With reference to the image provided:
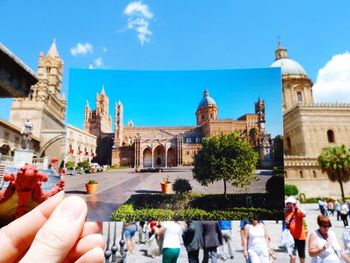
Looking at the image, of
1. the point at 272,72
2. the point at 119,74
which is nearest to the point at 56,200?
the point at 119,74

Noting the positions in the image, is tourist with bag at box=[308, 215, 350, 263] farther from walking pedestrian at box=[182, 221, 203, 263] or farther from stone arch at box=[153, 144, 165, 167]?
stone arch at box=[153, 144, 165, 167]

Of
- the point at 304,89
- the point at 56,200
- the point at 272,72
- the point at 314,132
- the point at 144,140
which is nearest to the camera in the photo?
the point at 56,200

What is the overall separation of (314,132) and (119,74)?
4494 centimetres

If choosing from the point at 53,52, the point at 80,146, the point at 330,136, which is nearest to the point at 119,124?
the point at 80,146

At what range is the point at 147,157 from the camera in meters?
3.62

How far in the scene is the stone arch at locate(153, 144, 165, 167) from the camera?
3.49m

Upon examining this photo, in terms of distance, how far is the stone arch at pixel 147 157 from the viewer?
3.51 meters

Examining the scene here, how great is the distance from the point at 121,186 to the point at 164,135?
2.54ft

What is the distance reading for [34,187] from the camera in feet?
12.2

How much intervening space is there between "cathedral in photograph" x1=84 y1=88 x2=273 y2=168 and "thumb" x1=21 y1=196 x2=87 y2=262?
2.00 meters

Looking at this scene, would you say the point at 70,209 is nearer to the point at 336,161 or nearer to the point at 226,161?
the point at 226,161

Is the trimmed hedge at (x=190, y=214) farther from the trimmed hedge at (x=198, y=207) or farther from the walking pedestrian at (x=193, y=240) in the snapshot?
the walking pedestrian at (x=193, y=240)

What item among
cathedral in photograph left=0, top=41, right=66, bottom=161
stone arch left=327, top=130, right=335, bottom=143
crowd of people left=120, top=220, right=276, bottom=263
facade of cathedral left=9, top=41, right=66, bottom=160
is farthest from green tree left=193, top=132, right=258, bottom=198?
stone arch left=327, top=130, right=335, bottom=143

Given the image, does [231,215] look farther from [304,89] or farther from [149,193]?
[304,89]
